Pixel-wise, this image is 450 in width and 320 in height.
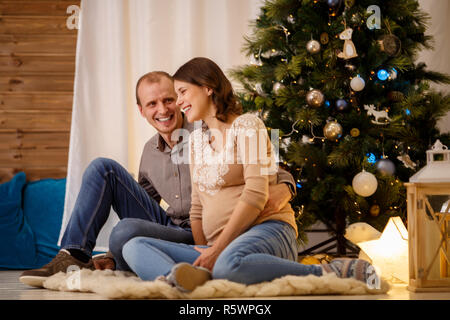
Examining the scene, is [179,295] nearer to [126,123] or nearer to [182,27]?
[126,123]

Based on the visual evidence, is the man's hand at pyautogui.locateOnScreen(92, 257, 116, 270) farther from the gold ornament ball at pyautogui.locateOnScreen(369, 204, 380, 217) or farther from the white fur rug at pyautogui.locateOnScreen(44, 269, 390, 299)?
the gold ornament ball at pyautogui.locateOnScreen(369, 204, 380, 217)

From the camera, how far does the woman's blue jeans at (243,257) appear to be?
1496mm

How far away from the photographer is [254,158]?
5.33ft

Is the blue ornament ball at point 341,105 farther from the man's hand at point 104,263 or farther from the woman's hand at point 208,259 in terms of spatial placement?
the man's hand at point 104,263

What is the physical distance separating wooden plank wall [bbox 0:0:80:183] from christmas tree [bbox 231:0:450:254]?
1.28 meters

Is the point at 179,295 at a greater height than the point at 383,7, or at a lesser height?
lesser

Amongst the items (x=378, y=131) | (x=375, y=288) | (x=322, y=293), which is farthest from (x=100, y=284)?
(x=378, y=131)

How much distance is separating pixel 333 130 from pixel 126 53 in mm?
1358

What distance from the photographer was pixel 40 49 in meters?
3.05

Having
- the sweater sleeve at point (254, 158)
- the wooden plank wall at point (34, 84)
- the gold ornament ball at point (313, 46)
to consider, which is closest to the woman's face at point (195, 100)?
the sweater sleeve at point (254, 158)

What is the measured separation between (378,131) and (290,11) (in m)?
0.58

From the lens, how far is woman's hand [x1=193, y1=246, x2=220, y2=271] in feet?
5.16

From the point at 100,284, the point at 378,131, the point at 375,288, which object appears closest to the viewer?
the point at 375,288

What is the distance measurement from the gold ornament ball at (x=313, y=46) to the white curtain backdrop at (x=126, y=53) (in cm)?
82
